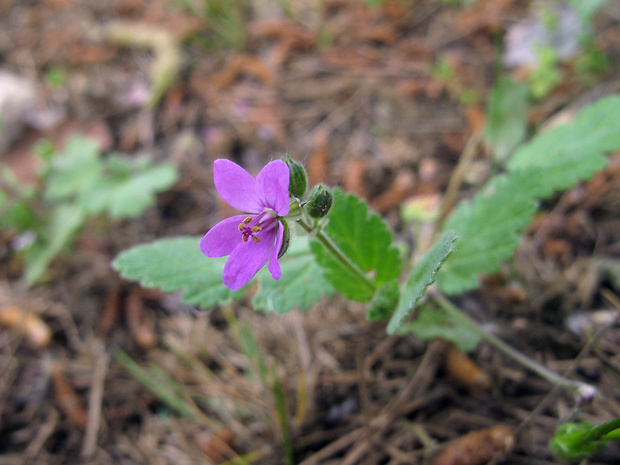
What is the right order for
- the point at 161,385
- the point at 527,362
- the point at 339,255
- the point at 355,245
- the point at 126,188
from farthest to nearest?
the point at 126,188
the point at 161,385
the point at 527,362
the point at 355,245
the point at 339,255

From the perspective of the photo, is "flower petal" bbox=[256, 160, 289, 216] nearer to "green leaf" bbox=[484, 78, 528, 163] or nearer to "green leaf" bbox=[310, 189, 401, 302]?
"green leaf" bbox=[310, 189, 401, 302]

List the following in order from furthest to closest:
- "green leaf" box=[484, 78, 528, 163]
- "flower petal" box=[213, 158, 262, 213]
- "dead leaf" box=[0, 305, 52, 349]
Answer: "dead leaf" box=[0, 305, 52, 349] → "green leaf" box=[484, 78, 528, 163] → "flower petal" box=[213, 158, 262, 213]

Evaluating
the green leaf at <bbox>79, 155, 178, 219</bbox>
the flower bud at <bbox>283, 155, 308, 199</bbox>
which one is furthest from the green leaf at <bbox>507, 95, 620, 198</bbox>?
the green leaf at <bbox>79, 155, 178, 219</bbox>

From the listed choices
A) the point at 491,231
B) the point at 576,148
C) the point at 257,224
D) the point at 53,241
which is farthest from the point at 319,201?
the point at 53,241

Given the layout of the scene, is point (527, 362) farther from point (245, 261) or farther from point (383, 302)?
point (245, 261)

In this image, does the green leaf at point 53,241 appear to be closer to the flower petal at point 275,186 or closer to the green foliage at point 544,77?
the flower petal at point 275,186

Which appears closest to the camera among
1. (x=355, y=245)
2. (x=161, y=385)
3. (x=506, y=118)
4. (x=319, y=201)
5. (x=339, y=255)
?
(x=319, y=201)

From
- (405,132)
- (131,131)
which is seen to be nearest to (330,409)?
(405,132)
